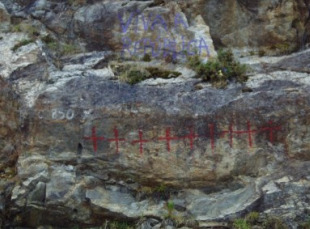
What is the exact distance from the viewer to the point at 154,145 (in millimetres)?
7762

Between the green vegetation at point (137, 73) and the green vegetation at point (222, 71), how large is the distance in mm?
547

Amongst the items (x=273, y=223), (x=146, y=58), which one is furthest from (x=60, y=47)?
(x=273, y=223)

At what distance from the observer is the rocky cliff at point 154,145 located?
7488 mm

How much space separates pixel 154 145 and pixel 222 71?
193 centimetres

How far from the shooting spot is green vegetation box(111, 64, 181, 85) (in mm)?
8297

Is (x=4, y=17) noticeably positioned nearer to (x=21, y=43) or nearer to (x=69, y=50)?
(x=21, y=43)

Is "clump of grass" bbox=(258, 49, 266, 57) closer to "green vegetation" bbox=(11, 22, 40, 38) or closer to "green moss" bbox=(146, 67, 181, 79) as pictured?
"green moss" bbox=(146, 67, 181, 79)

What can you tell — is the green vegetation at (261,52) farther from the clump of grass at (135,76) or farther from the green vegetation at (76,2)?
the green vegetation at (76,2)

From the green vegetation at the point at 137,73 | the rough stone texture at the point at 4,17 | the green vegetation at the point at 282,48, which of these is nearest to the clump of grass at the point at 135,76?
the green vegetation at the point at 137,73

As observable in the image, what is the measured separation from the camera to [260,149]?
765 cm

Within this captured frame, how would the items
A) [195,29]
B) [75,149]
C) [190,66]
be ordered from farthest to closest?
[195,29]
[190,66]
[75,149]

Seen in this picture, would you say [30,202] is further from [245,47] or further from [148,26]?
[245,47]

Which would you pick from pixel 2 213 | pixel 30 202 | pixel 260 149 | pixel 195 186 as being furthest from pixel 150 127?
pixel 2 213

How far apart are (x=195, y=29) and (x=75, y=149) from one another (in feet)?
12.0
